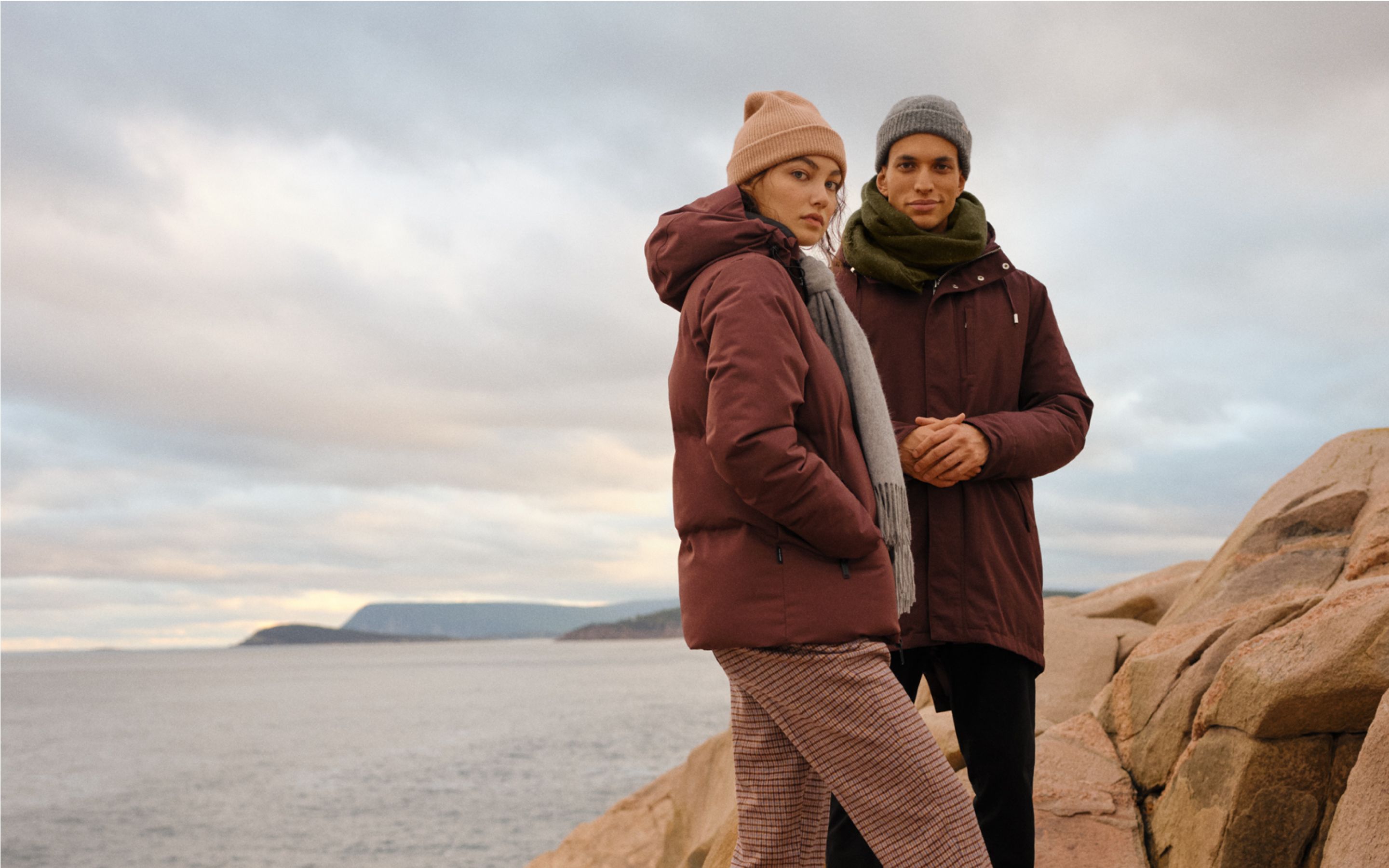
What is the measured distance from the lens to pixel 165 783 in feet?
133

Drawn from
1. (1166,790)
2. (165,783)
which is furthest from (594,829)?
(165,783)

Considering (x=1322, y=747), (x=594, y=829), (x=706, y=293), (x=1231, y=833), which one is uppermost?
(x=706, y=293)

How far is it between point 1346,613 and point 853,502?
2288 millimetres

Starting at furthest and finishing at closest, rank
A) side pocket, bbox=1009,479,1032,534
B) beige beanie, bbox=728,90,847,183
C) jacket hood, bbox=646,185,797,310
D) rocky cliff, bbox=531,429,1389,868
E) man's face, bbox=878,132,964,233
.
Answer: rocky cliff, bbox=531,429,1389,868, man's face, bbox=878,132,964,233, side pocket, bbox=1009,479,1032,534, beige beanie, bbox=728,90,847,183, jacket hood, bbox=646,185,797,310

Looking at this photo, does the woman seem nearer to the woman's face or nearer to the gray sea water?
the woman's face

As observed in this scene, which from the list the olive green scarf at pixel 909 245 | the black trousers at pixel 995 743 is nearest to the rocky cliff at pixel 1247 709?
the black trousers at pixel 995 743

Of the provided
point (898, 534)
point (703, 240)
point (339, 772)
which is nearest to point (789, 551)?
point (898, 534)

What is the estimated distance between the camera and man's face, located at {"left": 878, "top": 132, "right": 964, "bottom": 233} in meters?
3.22

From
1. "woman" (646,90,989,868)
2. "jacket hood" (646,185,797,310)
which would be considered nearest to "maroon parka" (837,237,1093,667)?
"woman" (646,90,989,868)

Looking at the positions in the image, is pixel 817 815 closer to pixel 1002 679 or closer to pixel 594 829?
pixel 1002 679

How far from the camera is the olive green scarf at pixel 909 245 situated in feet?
10.4

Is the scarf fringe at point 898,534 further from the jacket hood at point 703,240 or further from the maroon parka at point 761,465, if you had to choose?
the jacket hood at point 703,240

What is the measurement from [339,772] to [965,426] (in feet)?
132

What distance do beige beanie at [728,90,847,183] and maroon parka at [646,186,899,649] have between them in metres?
0.18
